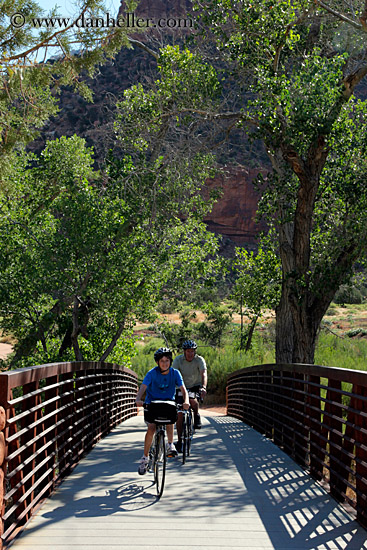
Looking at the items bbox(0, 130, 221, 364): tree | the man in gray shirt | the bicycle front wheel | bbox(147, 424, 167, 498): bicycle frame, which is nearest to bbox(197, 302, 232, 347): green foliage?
bbox(0, 130, 221, 364): tree

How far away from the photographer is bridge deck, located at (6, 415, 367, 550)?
503cm

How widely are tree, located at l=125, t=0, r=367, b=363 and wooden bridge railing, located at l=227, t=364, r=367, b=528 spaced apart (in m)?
2.21

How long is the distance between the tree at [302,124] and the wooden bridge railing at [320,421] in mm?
2210

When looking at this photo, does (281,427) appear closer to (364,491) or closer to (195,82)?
(364,491)

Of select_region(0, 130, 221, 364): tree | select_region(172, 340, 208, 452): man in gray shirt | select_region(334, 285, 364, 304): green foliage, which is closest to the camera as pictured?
select_region(172, 340, 208, 452): man in gray shirt

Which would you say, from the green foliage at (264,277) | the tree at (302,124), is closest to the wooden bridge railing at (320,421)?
the tree at (302,124)

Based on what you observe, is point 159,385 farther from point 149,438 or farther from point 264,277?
point 264,277

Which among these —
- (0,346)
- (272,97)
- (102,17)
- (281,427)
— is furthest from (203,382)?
(0,346)

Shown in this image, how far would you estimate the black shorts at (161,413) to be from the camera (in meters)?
7.03

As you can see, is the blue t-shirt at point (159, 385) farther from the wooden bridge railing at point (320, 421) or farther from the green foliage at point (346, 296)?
the green foliage at point (346, 296)

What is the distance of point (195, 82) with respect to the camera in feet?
46.4

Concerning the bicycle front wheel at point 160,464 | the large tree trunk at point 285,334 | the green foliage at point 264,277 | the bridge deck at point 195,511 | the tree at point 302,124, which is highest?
the tree at point 302,124

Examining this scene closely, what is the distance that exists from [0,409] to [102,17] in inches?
357

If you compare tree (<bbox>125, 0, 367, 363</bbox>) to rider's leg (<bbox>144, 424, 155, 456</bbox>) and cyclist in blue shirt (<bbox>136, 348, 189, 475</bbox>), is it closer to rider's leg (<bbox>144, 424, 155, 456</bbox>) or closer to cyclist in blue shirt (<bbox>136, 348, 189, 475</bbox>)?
cyclist in blue shirt (<bbox>136, 348, 189, 475</bbox>)
